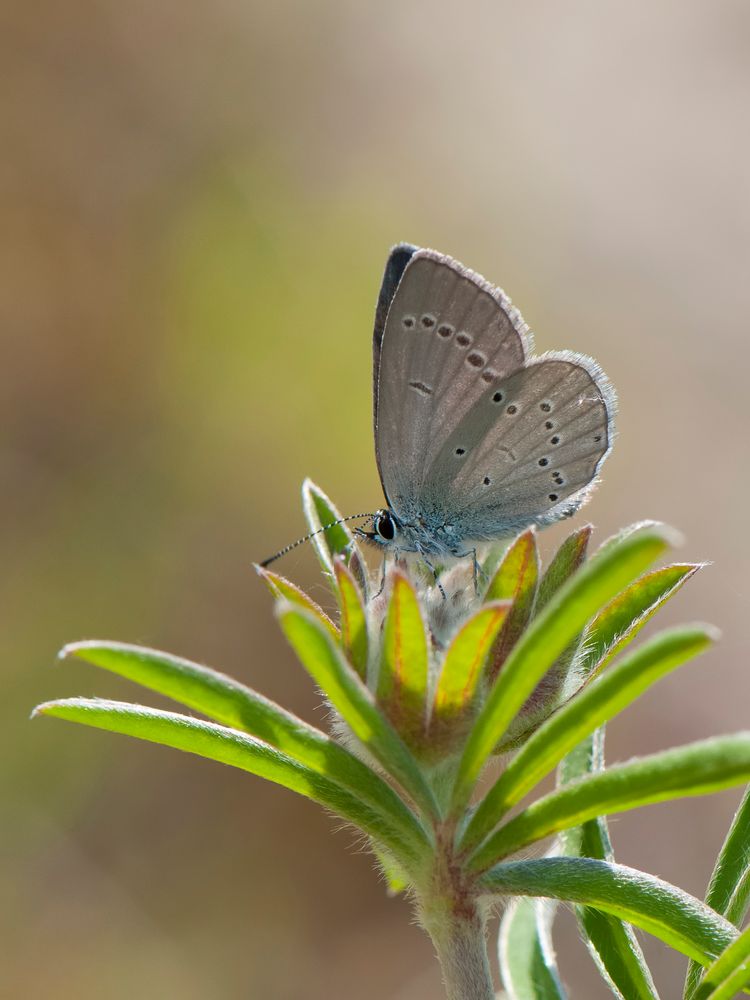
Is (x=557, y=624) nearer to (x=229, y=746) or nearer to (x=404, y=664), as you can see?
Answer: (x=404, y=664)

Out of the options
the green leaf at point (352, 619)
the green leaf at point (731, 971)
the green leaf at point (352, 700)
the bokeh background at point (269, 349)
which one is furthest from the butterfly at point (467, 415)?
the bokeh background at point (269, 349)

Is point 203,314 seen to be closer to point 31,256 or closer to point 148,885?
point 31,256

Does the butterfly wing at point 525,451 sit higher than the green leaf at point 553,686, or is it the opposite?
the butterfly wing at point 525,451

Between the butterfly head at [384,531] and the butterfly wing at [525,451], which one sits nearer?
the butterfly wing at [525,451]

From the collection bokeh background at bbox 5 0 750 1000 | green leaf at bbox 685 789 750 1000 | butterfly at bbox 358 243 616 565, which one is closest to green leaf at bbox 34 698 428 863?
green leaf at bbox 685 789 750 1000

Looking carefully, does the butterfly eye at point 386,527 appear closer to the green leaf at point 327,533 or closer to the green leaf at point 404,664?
the green leaf at point 327,533

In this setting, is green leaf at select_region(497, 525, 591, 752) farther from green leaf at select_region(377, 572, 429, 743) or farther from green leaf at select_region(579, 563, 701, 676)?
green leaf at select_region(377, 572, 429, 743)

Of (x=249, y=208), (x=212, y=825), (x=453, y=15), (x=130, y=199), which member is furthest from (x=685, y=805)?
(x=453, y=15)
